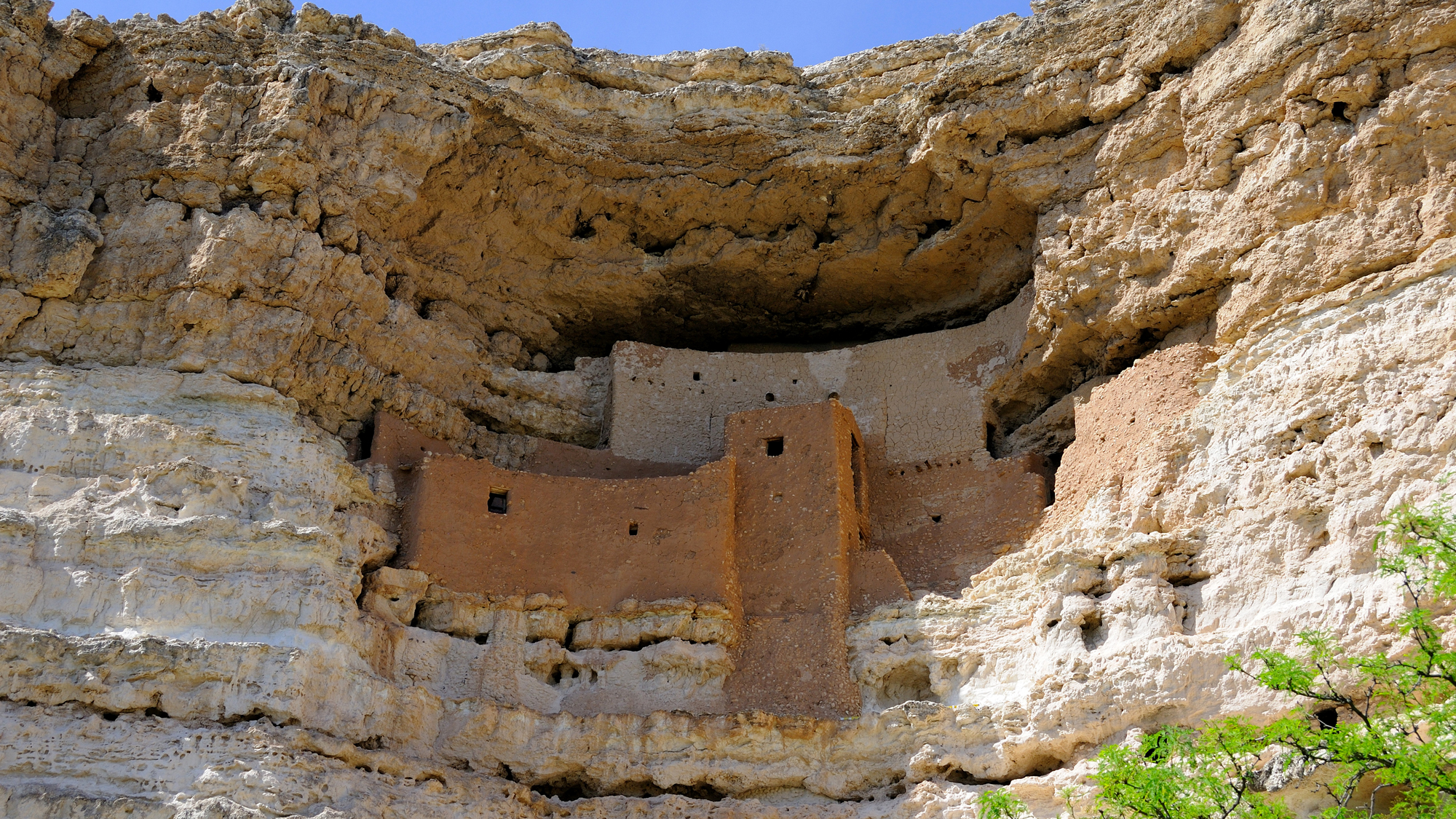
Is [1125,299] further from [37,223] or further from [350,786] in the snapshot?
[37,223]

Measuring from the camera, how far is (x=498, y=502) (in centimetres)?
1980

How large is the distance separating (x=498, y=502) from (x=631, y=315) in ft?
18.8

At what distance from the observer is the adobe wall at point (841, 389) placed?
21906 millimetres

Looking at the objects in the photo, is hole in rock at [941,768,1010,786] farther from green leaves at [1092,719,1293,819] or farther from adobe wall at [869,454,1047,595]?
green leaves at [1092,719,1293,819]

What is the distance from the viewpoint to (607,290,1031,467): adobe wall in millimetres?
21906

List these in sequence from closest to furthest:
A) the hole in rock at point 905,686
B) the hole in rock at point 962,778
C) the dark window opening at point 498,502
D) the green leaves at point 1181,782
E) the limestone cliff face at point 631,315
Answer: the green leaves at point 1181,782 < the limestone cliff face at point 631,315 < the hole in rock at point 962,778 < the hole in rock at point 905,686 < the dark window opening at point 498,502

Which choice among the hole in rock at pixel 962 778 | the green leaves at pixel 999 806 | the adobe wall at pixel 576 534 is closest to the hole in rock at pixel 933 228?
the adobe wall at pixel 576 534

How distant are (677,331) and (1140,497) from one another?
32.1ft

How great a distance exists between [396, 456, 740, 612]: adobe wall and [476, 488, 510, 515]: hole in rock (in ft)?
0.22

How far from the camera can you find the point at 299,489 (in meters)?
18.2

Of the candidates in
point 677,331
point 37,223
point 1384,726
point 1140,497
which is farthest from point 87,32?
point 1384,726

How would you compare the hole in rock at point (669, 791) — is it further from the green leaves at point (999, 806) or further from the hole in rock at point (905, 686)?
the green leaves at point (999, 806)

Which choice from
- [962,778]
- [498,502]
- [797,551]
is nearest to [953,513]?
[797,551]

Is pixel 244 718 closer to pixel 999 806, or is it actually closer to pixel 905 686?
pixel 905 686
